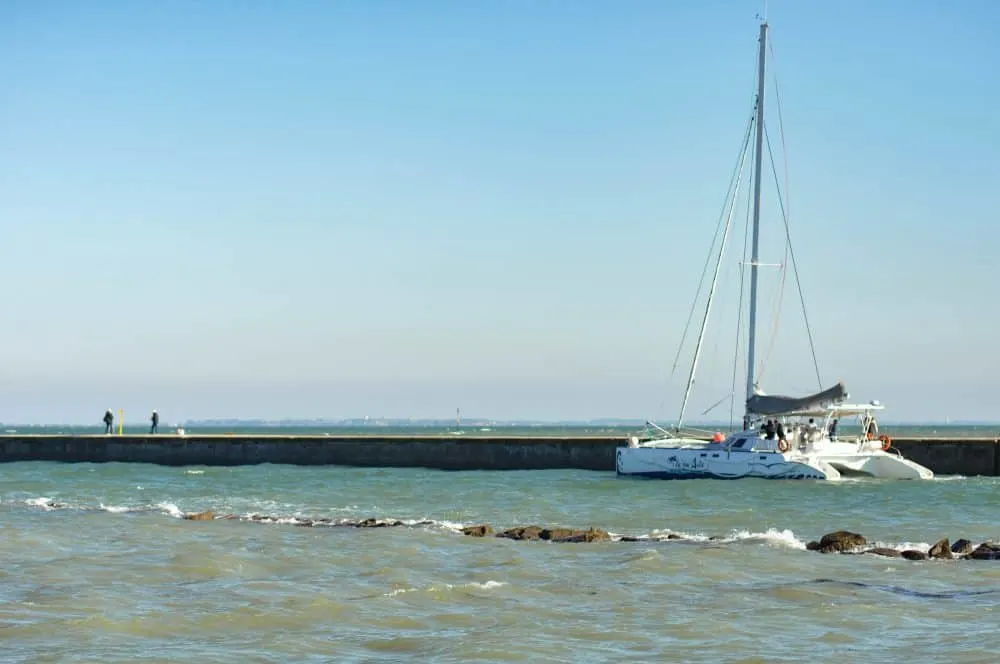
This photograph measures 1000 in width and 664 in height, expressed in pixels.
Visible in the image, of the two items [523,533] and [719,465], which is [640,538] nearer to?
[523,533]

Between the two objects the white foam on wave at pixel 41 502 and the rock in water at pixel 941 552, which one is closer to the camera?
the rock in water at pixel 941 552

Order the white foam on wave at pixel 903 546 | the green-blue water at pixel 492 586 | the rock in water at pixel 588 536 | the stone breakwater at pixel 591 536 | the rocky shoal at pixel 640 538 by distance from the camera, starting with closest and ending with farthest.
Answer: the green-blue water at pixel 492 586 < the rocky shoal at pixel 640 538 < the stone breakwater at pixel 591 536 < the white foam on wave at pixel 903 546 < the rock in water at pixel 588 536

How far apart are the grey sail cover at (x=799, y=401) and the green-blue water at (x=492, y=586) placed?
7.95 metres

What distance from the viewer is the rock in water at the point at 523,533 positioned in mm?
23859

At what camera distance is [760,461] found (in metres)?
39.5

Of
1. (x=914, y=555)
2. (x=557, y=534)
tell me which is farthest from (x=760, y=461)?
(x=914, y=555)

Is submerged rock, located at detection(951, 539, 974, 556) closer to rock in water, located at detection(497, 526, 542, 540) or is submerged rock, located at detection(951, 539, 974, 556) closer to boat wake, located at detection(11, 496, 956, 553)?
boat wake, located at detection(11, 496, 956, 553)

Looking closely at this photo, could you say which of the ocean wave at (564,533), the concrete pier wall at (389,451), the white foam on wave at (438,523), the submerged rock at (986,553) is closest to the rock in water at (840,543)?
the ocean wave at (564,533)

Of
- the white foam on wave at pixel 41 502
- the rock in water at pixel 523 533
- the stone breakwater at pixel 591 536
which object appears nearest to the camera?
the stone breakwater at pixel 591 536

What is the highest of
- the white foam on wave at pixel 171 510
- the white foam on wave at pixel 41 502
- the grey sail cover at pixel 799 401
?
the grey sail cover at pixel 799 401

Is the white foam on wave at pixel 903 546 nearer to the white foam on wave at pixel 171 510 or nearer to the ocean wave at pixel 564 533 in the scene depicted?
the ocean wave at pixel 564 533

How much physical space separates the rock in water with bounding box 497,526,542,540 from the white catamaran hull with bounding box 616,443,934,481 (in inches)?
643

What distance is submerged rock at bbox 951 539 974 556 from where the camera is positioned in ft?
69.1

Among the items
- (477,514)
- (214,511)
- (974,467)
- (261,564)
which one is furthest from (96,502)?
(974,467)
